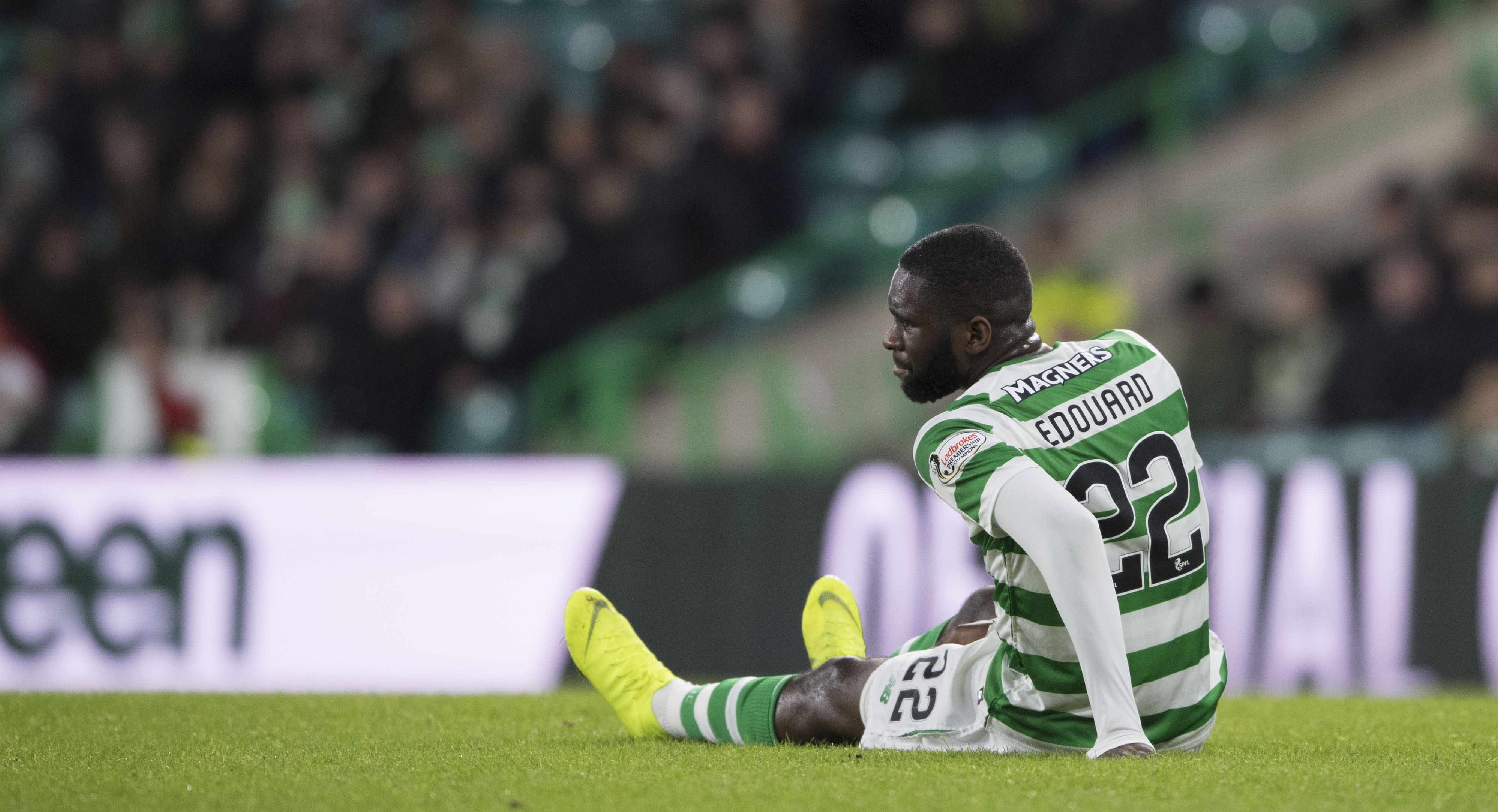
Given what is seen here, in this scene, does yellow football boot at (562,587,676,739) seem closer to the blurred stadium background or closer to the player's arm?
the player's arm

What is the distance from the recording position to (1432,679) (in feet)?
27.2

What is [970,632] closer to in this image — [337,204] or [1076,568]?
[1076,568]

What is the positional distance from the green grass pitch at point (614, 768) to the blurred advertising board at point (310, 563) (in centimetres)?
359

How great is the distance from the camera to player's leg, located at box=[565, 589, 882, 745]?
14.9 feet

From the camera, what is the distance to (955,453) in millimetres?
3988

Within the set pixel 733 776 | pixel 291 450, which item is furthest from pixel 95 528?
pixel 733 776

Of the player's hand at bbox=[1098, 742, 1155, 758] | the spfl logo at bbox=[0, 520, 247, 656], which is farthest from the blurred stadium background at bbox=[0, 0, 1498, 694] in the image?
the player's hand at bbox=[1098, 742, 1155, 758]

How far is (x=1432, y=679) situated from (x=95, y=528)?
22.0ft

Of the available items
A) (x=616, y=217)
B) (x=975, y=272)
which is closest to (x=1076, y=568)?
(x=975, y=272)

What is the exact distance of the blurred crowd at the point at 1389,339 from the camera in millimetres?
8953

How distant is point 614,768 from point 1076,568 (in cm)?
119

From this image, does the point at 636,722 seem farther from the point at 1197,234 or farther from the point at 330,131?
the point at 330,131

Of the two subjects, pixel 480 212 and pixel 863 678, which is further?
pixel 480 212

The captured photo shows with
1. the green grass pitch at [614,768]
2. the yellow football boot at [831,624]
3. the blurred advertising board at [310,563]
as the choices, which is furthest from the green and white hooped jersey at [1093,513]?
the blurred advertising board at [310,563]
